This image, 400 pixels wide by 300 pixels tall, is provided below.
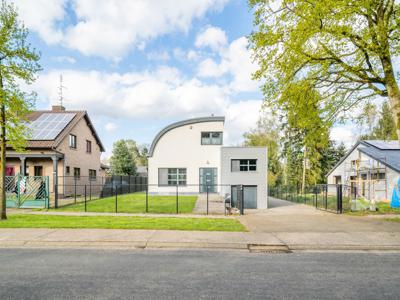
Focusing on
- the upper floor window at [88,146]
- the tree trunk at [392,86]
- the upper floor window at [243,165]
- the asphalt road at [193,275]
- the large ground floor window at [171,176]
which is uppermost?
the tree trunk at [392,86]

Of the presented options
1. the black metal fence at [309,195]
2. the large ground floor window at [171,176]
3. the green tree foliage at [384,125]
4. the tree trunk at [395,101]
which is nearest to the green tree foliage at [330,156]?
the green tree foliage at [384,125]

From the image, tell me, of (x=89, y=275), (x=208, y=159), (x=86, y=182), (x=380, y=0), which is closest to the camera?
(x=89, y=275)

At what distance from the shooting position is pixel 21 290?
4715 millimetres

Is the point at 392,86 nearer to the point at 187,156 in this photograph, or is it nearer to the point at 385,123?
the point at 187,156

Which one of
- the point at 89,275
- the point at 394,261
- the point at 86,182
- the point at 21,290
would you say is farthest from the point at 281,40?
the point at 86,182

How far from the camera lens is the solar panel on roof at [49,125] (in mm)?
24109

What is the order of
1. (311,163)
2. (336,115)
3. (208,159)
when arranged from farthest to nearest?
(311,163) < (208,159) < (336,115)

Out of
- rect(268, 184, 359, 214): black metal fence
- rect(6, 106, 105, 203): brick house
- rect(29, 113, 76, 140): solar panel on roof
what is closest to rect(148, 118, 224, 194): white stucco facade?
rect(6, 106, 105, 203): brick house

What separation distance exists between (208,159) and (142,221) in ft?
52.2

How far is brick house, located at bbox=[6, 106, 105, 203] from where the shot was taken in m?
23.0

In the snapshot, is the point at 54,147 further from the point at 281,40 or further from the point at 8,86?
the point at 281,40

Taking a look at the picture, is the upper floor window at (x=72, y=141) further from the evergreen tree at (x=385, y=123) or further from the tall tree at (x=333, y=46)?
the evergreen tree at (x=385, y=123)

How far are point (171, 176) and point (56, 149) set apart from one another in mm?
10253

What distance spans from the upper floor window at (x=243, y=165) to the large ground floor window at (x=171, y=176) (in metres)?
7.70
